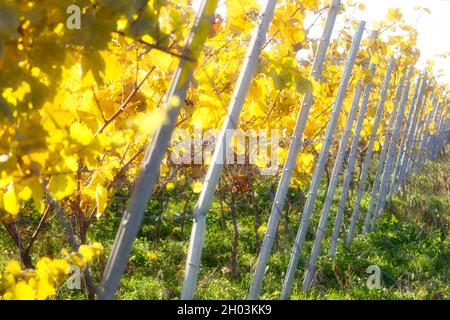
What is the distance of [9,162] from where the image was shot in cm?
139

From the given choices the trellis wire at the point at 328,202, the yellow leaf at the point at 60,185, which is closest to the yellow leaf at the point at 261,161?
the trellis wire at the point at 328,202

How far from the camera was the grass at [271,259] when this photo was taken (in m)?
4.29

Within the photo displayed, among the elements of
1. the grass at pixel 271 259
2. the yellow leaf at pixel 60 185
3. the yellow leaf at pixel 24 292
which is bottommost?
the grass at pixel 271 259

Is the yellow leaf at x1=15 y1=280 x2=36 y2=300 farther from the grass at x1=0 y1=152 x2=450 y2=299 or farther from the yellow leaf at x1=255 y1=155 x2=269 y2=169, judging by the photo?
the yellow leaf at x1=255 y1=155 x2=269 y2=169

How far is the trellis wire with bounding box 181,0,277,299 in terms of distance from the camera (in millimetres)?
2086

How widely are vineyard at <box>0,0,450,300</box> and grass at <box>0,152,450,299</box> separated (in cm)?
2

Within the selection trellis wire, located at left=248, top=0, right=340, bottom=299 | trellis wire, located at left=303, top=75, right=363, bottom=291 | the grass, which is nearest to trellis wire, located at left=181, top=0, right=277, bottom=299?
trellis wire, located at left=248, top=0, right=340, bottom=299

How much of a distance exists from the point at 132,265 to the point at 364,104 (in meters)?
2.36

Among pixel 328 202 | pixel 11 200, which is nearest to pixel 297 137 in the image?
pixel 328 202

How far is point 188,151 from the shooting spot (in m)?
4.46

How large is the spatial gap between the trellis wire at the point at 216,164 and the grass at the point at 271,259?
177 centimetres

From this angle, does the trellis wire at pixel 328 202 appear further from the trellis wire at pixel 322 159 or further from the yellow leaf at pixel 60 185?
the yellow leaf at pixel 60 185

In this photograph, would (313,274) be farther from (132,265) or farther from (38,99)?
(38,99)
